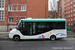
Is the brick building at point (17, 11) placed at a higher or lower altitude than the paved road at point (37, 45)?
higher

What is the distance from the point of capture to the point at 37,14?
79.3ft

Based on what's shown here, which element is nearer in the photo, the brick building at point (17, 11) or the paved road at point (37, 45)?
the paved road at point (37, 45)

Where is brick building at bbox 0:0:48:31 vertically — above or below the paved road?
above

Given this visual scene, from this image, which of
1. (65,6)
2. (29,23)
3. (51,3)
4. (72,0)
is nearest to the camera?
(29,23)

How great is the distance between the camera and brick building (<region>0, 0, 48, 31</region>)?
23.2 meters

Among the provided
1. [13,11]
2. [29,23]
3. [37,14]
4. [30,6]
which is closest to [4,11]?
[13,11]

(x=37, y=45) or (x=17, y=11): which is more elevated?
(x=17, y=11)

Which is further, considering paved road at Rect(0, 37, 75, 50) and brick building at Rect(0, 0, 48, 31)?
brick building at Rect(0, 0, 48, 31)

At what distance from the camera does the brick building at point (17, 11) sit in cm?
2325

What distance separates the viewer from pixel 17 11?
914 inches

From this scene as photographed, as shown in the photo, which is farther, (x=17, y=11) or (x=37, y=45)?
(x=17, y=11)

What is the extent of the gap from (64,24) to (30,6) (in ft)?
51.4

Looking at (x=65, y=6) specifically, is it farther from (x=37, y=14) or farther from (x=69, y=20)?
(x=37, y=14)

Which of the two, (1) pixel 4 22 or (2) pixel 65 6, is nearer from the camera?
(1) pixel 4 22
